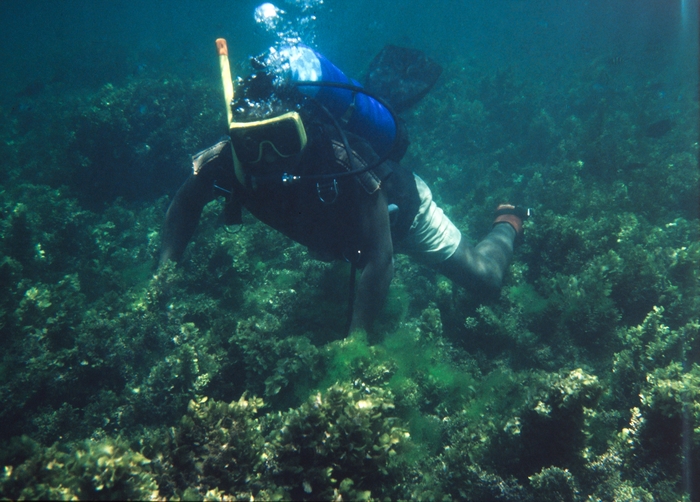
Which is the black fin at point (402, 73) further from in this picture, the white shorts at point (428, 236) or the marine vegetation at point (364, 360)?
the white shorts at point (428, 236)

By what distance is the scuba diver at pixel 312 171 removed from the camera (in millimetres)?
2846

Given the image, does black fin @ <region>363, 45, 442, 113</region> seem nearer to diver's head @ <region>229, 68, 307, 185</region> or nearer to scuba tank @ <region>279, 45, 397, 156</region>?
scuba tank @ <region>279, 45, 397, 156</region>

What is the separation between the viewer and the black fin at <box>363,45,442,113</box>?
1095 cm

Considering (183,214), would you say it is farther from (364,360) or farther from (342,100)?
(364,360)

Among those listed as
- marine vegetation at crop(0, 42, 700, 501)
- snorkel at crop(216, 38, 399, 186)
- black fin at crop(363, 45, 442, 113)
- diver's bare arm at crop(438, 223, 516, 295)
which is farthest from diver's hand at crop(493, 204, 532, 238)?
black fin at crop(363, 45, 442, 113)

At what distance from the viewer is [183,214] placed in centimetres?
384

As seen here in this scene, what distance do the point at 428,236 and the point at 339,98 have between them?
2.19 metres

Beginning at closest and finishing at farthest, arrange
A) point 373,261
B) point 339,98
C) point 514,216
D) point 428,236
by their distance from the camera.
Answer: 1. point 373,261
2. point 339,98
3. point 428,236
4. point 514,216

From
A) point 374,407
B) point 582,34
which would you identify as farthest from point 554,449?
point 582,34

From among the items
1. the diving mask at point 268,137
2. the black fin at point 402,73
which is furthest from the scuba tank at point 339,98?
the black fin at point 402,73

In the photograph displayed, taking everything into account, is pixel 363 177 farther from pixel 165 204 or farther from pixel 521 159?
pixel 521 159

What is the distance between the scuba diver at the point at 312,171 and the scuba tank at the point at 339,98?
1cm

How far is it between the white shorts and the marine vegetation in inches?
29.3

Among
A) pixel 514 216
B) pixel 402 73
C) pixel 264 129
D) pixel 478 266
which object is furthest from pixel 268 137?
pixel 402 73
